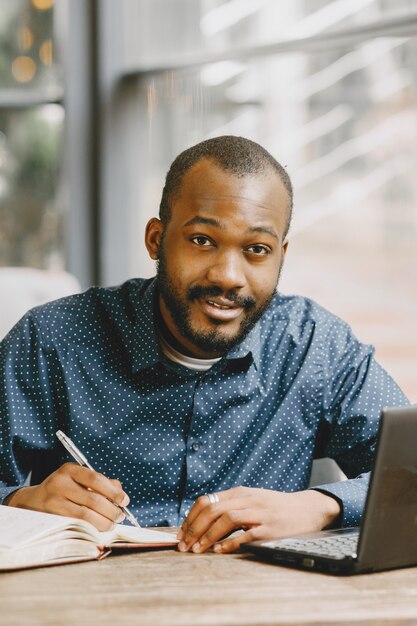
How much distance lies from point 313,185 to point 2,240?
52.8 inches

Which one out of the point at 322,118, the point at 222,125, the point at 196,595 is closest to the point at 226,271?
the point at 196,595

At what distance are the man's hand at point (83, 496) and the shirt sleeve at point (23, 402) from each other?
29 cm

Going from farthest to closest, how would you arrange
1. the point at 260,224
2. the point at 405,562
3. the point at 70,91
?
the point at 70,91, the point at 260,224, the point at 405,562

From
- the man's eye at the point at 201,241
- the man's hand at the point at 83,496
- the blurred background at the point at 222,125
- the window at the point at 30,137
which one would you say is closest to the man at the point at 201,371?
the man's eye at the point at 201,241

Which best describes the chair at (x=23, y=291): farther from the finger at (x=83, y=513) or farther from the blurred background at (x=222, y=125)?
the finger at (x=83, y=513)

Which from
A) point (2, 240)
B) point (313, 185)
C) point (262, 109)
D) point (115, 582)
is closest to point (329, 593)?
point (115, 582)

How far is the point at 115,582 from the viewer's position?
122cm

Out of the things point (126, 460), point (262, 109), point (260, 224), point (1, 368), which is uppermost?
point (262, 109)

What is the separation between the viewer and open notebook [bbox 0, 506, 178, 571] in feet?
4.17

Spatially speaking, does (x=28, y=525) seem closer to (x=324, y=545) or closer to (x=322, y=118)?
(x=324, y=545)

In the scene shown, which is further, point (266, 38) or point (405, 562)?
point (266, 38)

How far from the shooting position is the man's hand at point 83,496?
1.43 m

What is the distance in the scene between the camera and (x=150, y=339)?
1.81 m

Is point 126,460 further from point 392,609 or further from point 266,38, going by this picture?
point 266,38
